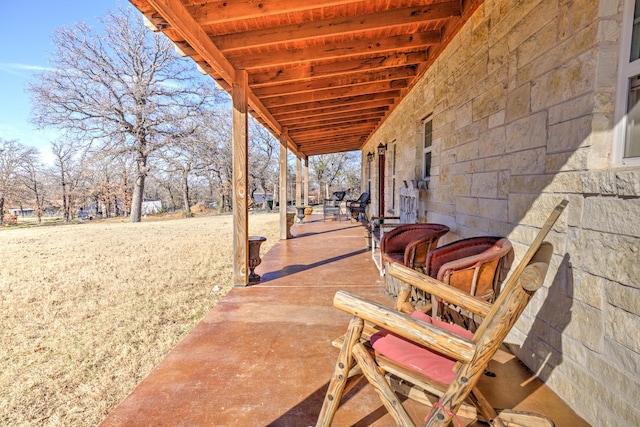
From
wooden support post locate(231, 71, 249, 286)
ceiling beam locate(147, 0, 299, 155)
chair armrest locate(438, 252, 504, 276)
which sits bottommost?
chair armrest locate(438, 252, 504, 276)

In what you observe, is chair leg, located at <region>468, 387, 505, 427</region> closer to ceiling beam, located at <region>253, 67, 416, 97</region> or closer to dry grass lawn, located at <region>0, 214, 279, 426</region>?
dry grass lawn, located at <region>0, 214, 279, 426</region>

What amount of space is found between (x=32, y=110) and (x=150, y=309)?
14268 mm

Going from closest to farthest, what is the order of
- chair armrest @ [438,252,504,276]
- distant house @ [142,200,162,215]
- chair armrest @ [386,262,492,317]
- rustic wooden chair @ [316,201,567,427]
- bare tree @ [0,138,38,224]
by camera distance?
1. rustic wooden chair @ [316,201,567,427]
2. chair armrest @ [386,262,492,317]
3. chair armrest @ [438,252,504,276]
4. bare tree @ [0,138,38,224]
5. distant house @ [142,200,162,215]

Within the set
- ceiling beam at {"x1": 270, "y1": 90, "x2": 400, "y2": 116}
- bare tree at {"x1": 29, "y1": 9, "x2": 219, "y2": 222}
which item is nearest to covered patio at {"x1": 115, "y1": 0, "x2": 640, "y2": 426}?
ceiling beam at {"x1": 270, "y1": 90, "x2": 400, "y2": 116}

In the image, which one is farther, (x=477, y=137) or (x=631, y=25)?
(x=477, y=137)

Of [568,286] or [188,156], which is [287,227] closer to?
[568,286]

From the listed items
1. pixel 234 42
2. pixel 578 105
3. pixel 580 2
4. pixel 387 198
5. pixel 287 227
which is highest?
pixel 234 42

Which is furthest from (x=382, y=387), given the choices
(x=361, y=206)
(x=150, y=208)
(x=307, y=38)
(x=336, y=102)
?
(x=150, y=208)

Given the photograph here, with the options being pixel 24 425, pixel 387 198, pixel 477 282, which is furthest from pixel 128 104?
pixel 477 282

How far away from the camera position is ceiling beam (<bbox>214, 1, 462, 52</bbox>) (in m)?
2.79

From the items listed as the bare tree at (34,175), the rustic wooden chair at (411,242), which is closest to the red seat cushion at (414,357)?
the rustic wooden chair at (411,242)

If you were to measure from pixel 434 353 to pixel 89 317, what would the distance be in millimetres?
4067

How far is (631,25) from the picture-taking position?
1.31 metres

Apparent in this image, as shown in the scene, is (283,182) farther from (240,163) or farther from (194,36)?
(194,36)
